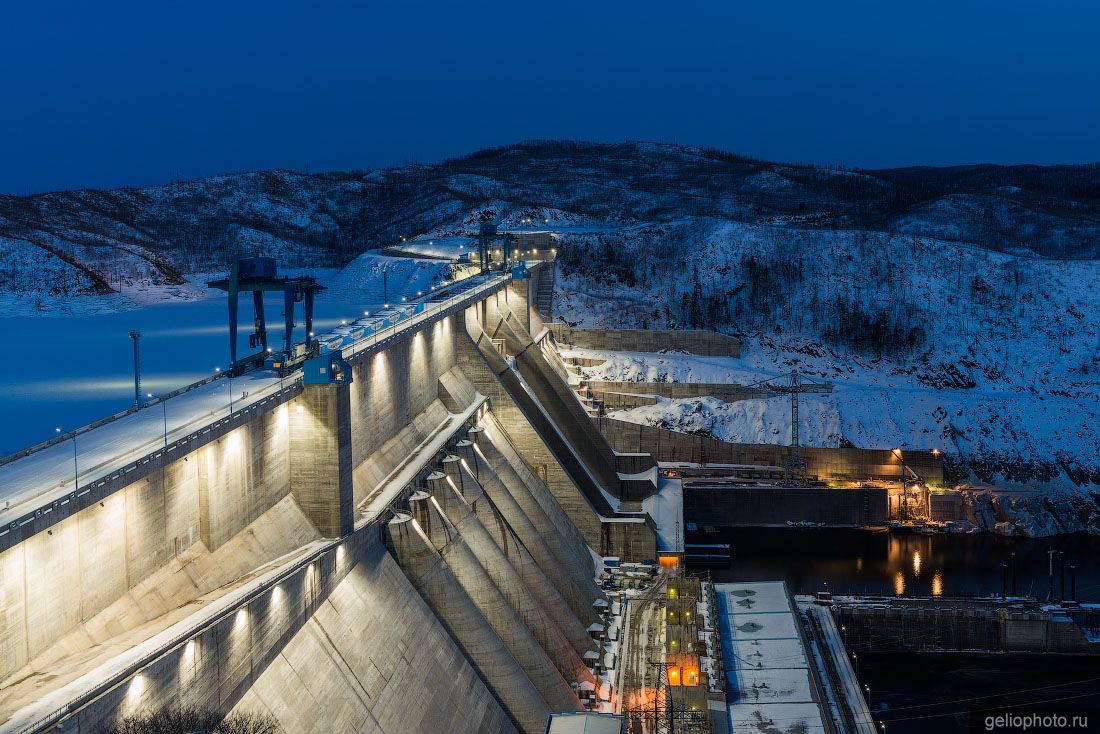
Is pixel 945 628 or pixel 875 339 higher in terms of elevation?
pixel 875 339

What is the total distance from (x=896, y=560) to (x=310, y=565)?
33449 millimetres

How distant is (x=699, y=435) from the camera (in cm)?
5275

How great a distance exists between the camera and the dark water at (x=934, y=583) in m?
31.6

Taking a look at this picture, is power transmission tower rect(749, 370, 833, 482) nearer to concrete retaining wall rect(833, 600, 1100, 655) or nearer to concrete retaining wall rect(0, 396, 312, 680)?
concrete retaining wall rect(833, 600, 1100, 655)

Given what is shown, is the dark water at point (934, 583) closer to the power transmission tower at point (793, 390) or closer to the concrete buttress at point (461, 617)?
the power transmission tower at point (793, 390)

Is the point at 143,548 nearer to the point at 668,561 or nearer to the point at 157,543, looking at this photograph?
the point at 157,543

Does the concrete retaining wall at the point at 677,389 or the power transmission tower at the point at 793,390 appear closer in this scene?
the power transmission tower at the point at 793,390

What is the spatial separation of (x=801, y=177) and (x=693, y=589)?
128m

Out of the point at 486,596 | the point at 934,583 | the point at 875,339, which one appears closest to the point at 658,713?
the point at 486,596

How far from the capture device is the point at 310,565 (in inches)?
712

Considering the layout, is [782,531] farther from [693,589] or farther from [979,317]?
[979,317]

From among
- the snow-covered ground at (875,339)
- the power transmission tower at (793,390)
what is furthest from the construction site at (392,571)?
the snow-covered ground at (875,339)

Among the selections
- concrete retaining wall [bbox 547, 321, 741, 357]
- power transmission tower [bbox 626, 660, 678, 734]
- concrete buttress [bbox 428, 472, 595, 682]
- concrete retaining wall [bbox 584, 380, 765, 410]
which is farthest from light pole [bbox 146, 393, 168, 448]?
concrete retaining wall [bbox 547, 321, 741, 357]

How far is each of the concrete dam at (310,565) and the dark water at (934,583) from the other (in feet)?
33.9
